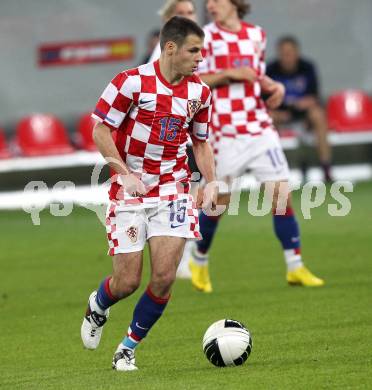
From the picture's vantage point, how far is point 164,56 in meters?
6.78

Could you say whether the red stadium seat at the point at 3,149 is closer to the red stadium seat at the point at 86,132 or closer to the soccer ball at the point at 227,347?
the red stadium seat at the point at 86,132

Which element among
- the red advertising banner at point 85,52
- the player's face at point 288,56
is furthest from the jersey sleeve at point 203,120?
the red advertising banner at point 85,52

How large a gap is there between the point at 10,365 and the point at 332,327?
204 centimetres

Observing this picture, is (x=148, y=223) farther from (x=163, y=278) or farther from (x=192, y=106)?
(x=192, y=106)

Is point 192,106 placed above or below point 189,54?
below

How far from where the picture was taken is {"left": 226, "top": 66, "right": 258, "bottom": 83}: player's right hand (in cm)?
942

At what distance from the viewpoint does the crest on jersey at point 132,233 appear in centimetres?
673

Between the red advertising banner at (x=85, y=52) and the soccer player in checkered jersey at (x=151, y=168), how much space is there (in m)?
12.8

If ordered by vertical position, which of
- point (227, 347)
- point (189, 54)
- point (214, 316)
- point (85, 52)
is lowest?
point (85, 52)

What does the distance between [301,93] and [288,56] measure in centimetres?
65

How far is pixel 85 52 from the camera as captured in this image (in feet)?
64.4

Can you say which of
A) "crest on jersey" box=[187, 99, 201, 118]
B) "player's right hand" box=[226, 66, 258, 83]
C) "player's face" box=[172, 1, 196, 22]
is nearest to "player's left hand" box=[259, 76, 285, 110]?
"player's right hand" box=[226, 66, 258, 83]

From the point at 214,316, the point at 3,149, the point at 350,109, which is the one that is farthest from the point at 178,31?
the point at 350,109

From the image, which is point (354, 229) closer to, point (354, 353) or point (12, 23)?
point (354, 353)
